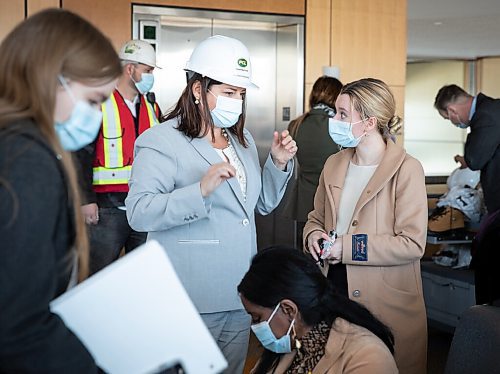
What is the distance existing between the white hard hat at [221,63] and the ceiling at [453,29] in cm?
607

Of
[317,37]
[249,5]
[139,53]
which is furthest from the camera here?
[317,37]

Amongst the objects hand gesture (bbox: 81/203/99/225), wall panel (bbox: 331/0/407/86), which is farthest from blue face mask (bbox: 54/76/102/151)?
wall panel (bbox: 331/0/407/86)

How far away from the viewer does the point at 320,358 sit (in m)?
2.18

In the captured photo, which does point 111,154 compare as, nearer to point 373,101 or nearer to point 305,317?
point 373,101

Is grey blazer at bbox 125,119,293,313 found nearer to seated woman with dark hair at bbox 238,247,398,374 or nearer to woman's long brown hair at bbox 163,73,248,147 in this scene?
woman's long brown hair at bbox 163,73,248,147

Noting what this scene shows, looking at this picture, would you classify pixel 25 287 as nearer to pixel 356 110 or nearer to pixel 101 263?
pixel 356 110

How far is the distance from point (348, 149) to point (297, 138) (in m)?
1.72

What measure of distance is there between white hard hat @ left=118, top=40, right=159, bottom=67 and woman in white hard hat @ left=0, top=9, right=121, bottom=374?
9.36 ft

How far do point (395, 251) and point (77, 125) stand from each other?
1571 millimetres

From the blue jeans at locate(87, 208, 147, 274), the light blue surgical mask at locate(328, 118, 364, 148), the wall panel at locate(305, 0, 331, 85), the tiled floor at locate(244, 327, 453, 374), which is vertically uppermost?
the wall panel at locate(305, 0, 331, 85)

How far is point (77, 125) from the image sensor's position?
148 centimetres

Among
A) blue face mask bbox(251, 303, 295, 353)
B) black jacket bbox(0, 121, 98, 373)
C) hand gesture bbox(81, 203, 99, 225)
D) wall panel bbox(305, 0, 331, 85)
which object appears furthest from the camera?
wall panel bbox(305, 0, 331, 85)

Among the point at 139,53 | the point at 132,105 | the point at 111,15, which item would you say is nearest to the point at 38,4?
the point at 111,15

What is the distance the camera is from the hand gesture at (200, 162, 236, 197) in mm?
2336
